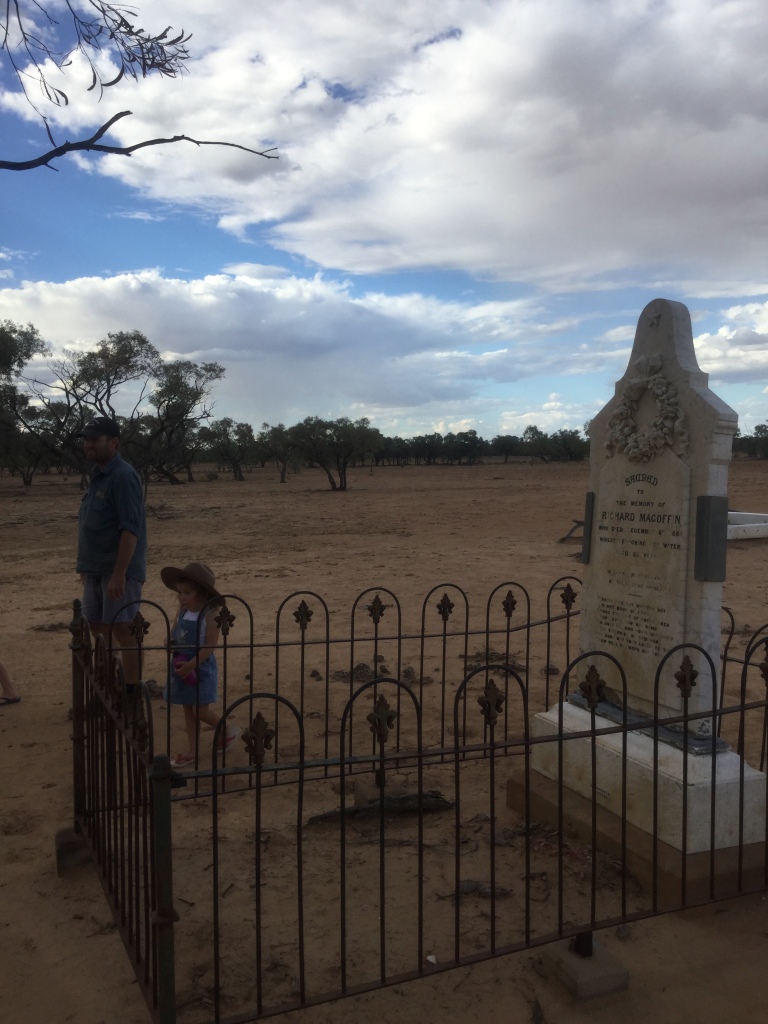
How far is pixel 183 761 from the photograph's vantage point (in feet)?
14.9

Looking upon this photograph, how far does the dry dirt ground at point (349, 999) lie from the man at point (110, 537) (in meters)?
0.91

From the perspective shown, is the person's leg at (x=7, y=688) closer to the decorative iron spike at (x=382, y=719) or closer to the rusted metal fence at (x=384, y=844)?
the rusted metal fence at (x=384, y=844)

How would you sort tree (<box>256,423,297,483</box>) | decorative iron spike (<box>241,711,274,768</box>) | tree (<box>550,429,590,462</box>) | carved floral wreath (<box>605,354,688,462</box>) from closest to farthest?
decorative iron spike (<box>241,711,274,768</box>)
carved floral wreath (<box>605,354,688,462</box>)
tree (<box>256,423,297,483</box>)
tree (<box>550,429,590,462</box>)

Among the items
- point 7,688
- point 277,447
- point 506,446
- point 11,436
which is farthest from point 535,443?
point 7,688

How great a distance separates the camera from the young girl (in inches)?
177

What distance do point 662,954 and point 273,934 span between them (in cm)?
151

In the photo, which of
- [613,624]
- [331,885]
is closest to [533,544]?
[613,624]

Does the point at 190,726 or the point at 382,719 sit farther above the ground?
the point at 382,719

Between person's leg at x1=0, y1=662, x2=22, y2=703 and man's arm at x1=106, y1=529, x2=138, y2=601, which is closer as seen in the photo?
man's arm at x1=106, y1=529, x2=138, y2=601

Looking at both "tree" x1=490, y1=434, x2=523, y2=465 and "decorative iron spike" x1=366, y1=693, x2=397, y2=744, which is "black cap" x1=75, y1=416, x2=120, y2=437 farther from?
"tree" x1=490, y1=434, x2=523, y2=465

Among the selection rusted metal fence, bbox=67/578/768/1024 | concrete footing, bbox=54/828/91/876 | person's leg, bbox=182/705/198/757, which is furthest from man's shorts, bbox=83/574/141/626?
concrete footing, bbox=54/828/91/876

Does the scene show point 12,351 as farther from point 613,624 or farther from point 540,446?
point 540,446

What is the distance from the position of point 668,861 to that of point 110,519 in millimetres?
3690

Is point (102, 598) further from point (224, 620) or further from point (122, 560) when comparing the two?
point (224, 620)
